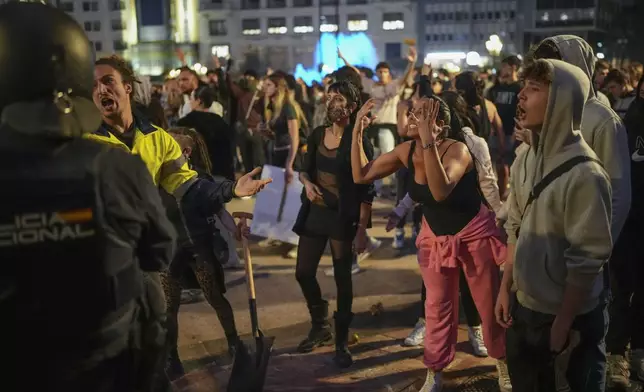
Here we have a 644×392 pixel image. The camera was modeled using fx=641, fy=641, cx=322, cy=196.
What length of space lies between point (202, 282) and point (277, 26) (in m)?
90.9

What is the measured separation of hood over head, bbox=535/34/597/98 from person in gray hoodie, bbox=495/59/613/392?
78cm

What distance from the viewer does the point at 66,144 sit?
1.90 meters

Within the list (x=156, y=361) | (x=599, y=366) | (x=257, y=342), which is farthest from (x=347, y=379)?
(x=156, y=361)

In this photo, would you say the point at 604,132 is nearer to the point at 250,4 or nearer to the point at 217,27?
the point at 250,4

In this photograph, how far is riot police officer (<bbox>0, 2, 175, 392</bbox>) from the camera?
6.02 ft

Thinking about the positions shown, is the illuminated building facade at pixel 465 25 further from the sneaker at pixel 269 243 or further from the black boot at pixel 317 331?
the black boot at pixel 317 331

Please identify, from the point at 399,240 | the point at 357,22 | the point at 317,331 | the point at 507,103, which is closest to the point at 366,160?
the point at 317,331

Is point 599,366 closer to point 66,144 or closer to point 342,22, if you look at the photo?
point 66,144

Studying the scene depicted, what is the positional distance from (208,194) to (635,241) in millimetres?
2926

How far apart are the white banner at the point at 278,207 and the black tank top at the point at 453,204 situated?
3849 millimetres

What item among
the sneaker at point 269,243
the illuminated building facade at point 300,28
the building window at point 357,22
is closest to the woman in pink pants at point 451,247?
the sneaker at point 269,243

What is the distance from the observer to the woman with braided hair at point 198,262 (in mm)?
4570

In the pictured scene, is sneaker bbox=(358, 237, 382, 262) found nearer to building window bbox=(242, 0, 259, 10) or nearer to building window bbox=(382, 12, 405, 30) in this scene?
building window bbox=(382, 12, 405, 30)

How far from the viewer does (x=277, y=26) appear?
9200cm
